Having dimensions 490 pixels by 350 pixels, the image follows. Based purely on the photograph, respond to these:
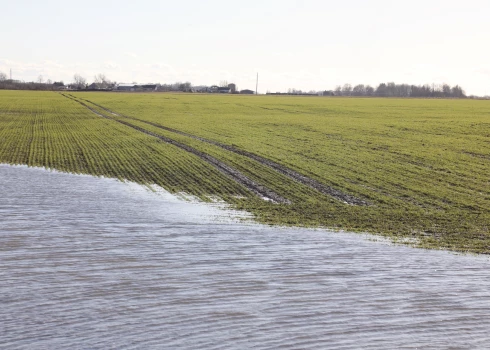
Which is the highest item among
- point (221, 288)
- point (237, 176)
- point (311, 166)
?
point (311, 166)

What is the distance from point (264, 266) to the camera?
521 inches

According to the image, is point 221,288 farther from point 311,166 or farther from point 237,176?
point 311,166

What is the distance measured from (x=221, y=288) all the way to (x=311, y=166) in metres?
19.7

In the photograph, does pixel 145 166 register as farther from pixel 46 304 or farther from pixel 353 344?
pixel 353 344

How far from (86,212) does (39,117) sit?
168ft

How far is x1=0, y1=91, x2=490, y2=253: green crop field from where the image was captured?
63.6 ft

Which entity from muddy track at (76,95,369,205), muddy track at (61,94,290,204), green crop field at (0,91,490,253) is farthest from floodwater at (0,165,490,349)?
muddy track at (76,95,369,205)

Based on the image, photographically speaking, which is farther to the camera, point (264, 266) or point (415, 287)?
point (264, 266)

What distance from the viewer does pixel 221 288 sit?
38.4ft

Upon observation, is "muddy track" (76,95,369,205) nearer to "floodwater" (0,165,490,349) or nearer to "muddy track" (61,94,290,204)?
"muddy track" (61,94,290,204)

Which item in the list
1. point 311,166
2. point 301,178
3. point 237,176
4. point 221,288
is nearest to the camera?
point 221,288

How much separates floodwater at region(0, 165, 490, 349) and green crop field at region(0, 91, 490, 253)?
2663 millimetres

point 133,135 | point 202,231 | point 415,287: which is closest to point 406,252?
point 415,287

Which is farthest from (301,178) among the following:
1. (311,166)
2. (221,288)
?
(221,288)
